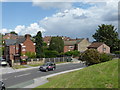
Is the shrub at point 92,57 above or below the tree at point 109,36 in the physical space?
below

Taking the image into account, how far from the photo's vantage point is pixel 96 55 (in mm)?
29141

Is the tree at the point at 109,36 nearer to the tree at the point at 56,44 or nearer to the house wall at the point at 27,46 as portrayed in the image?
the tree at the point at 56,44

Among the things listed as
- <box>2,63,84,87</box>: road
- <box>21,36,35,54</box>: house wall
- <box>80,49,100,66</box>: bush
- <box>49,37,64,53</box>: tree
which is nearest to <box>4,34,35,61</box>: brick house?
<box>21,36,35,54</box>: house wall

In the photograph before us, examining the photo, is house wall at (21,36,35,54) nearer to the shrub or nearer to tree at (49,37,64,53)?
tree at (49,37,64,53)

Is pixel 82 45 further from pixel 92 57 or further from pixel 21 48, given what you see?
pixel 92 57

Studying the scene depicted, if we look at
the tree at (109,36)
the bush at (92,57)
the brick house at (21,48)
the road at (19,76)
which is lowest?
the road at (19,76)

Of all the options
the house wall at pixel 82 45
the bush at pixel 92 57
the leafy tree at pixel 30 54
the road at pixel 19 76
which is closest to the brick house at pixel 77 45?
the house wall at pixel 82 45

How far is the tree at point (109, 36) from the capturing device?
3110 inches

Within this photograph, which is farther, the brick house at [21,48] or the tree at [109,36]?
the tree at [109,36]

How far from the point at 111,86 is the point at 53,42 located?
55386mm

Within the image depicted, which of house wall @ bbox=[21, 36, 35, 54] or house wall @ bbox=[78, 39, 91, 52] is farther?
house wall @ bbox=[78, 39, 91, 52]

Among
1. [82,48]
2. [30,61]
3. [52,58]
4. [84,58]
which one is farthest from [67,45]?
[84,58]

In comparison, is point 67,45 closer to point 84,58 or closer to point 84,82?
point 84,58

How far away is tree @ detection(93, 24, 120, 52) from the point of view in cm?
7900
